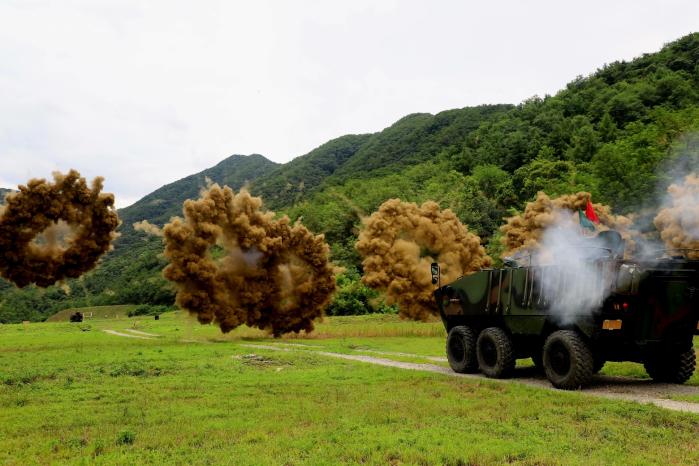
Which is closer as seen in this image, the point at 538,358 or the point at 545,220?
the point at 538,358

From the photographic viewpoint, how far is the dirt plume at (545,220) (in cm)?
4003

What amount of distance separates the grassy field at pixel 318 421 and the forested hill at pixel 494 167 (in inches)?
1487

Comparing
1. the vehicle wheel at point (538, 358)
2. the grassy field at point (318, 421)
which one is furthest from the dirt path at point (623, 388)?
the grassy field at point (318, 421)

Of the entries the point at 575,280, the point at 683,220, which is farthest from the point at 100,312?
the point at 575,280

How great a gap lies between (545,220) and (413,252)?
981 cm

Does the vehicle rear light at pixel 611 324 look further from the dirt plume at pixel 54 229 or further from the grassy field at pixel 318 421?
the dirt plume at pixel 54 229

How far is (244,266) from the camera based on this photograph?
33969 mm

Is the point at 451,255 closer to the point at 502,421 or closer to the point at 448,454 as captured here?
the point at 502,421

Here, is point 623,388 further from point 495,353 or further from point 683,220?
point 683,220

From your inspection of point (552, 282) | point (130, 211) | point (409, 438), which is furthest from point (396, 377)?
point (130, 211)

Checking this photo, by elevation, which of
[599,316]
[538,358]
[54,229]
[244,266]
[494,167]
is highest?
[494,167]

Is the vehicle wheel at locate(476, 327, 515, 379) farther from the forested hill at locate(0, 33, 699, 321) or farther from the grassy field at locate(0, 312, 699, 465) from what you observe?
the forested hill at locate(0, 33, 699, 321)

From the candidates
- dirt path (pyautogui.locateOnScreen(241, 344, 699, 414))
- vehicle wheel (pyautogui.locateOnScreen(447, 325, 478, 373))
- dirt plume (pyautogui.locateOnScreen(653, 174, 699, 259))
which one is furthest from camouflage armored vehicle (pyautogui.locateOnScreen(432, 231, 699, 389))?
dirt plume (pyautogui.locateOnScreen(653, 174, 699, 259))

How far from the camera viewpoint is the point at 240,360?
68.9ft
